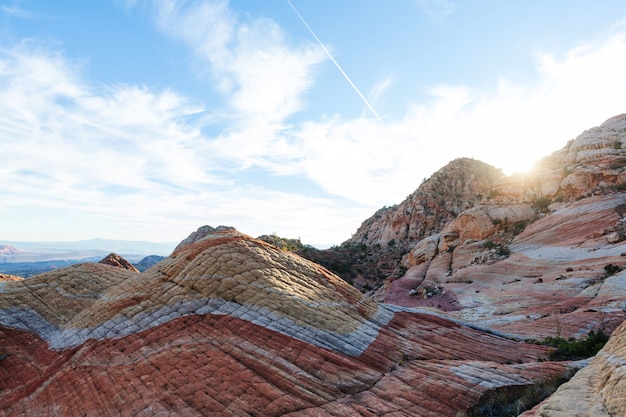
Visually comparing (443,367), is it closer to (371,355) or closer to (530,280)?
(371,355)

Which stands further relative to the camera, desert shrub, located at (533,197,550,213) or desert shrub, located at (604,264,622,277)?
desert shrub, located at (533,197,550,213)

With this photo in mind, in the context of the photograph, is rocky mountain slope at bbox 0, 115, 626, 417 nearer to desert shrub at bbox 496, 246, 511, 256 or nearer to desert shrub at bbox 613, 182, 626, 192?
desert shrub at bbox 496, 246, 511, 256

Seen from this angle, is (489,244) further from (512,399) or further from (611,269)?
(512,399)

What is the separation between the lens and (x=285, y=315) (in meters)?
16.3

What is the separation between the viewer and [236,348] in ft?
46.5

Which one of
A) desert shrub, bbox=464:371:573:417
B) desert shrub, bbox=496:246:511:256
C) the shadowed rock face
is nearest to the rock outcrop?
desert shrub, bbox=496:246:511:256

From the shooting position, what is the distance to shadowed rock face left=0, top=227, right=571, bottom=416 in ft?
39.7

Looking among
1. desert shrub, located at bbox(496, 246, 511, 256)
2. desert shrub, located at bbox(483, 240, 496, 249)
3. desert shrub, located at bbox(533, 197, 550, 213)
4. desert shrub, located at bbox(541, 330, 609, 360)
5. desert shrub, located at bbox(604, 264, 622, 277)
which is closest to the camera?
desert shrub, located at bbox(541, 330, 609, 360)

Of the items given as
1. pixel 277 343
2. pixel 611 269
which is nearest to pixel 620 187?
pixel 611 269

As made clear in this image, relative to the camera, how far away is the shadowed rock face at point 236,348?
12086mm

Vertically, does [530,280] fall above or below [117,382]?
above

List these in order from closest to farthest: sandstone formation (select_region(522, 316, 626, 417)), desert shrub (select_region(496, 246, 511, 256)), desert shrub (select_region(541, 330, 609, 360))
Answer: sandstone formation (select_region(522, 316, 626, 417))
desert shrub (select_region(541, 330, 609, 360))
desert shrub (select_region(496, 246, 511, 256))

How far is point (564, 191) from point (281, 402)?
57.2 meters

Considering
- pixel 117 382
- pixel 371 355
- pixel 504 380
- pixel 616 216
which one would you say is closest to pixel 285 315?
pixel 371 355
